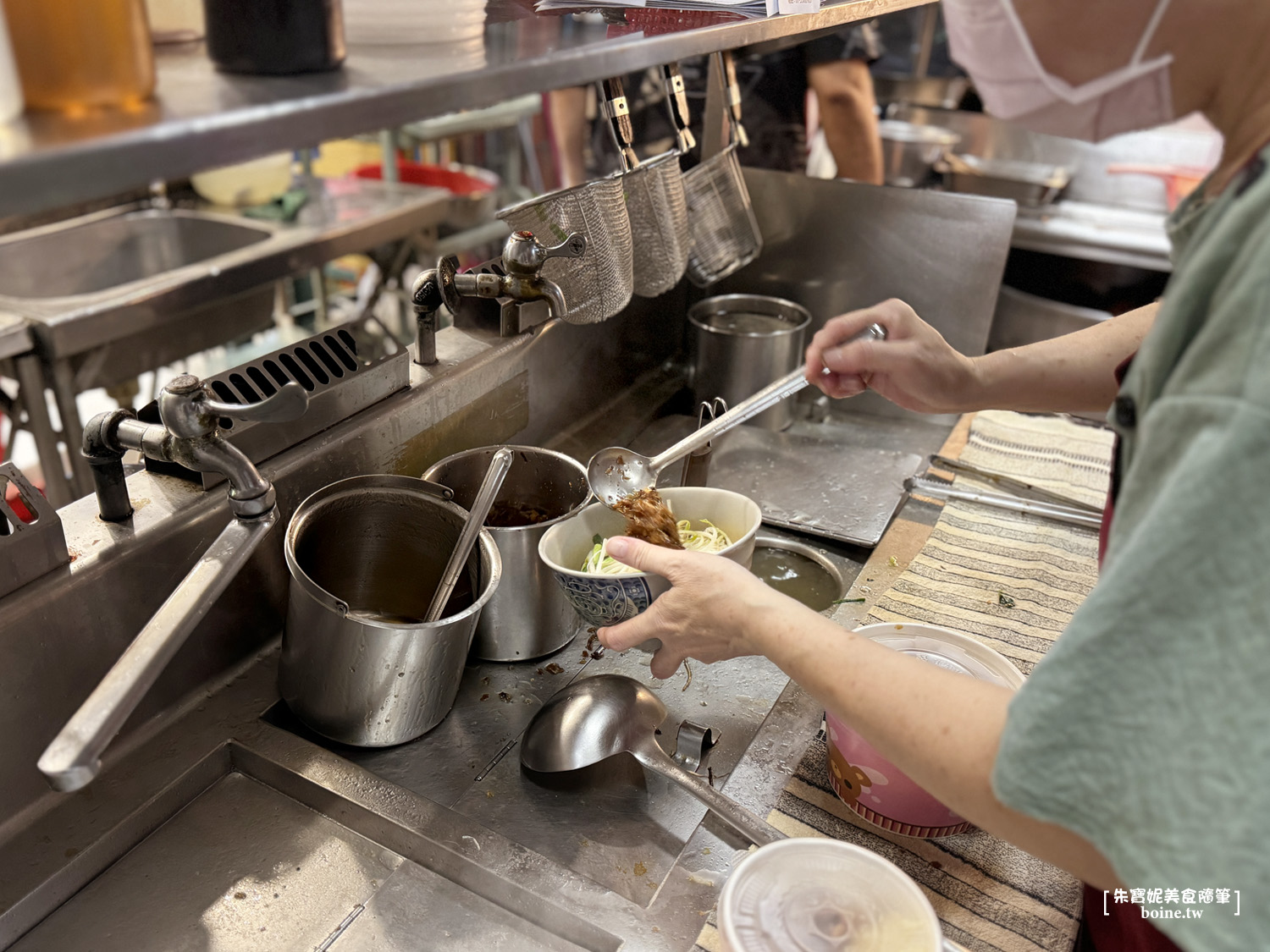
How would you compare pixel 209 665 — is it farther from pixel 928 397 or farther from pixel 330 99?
pixel 928 397

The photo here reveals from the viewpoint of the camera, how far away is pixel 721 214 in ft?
6.81

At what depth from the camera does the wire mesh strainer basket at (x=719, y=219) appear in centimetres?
199

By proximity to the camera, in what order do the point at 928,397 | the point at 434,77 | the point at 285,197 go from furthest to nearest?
the point at 285,197, the point at 928,397, the point at 434,77

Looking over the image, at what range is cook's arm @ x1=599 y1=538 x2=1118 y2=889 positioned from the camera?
0.73 metres

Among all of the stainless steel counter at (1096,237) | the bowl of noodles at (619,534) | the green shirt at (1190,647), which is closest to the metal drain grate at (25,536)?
the bowl of noodles at (619,534)

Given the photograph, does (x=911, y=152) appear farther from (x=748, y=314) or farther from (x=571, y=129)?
(x=748, y=314)

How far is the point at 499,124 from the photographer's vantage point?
448 centimetres

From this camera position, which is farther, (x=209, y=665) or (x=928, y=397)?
(x=928, y=397)

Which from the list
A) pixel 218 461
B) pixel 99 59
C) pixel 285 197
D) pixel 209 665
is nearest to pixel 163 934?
pixel 209 665

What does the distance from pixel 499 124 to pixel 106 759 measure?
12.8 feet

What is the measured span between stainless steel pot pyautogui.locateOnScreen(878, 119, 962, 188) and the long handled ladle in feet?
10.0

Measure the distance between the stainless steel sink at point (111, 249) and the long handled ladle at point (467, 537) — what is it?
2.38 meters

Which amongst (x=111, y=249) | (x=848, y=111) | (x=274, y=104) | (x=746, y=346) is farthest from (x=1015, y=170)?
(x=274, y=104)

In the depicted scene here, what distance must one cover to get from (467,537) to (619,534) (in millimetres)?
264
